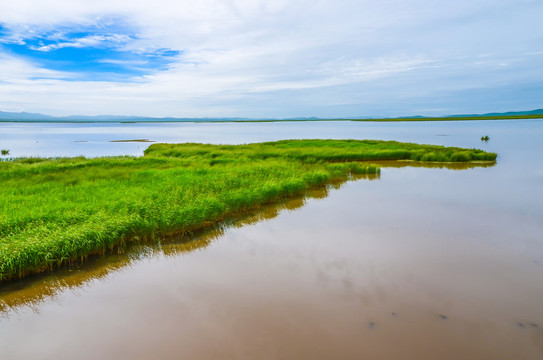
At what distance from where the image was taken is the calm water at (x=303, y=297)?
18.0ft

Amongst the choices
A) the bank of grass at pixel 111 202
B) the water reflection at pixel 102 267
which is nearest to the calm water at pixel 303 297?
the water reflection at pixel 102 267

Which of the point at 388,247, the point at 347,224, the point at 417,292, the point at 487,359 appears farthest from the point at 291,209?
the point at 487,359

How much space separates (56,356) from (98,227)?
13.0 feet

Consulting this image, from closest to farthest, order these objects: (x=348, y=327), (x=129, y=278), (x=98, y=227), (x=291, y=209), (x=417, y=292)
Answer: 1. (x=348, y=327)
2. (x=417, y=292)
3. (x=129, y=278)
4. (x=98, y=227)
5. (x=291, y=209)

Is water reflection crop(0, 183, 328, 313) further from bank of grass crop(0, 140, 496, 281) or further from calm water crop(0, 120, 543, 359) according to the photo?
bank of grass crop(0, 140, 496, 281)

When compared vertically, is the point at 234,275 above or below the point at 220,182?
below

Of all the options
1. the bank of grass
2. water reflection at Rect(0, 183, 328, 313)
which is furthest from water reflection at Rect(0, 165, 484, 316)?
the bank of grass

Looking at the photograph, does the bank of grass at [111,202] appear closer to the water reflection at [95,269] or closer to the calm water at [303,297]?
the water reflection at [95,269]

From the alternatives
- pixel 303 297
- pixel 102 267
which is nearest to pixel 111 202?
pixel 102 267

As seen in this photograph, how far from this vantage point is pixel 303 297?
6926 millimetres

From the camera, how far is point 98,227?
8.77 m

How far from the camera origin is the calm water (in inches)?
216

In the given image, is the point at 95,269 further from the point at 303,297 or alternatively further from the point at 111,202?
the point at 303,297

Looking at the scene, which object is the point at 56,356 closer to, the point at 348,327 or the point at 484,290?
the point at 348,327
